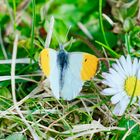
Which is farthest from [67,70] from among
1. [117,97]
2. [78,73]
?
[117,97]

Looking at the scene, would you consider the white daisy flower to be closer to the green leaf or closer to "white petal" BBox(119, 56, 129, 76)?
"white petal" BBox(119, 56, 129, 76)

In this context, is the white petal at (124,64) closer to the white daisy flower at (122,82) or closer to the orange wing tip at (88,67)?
the white daisy flower at (122,82)

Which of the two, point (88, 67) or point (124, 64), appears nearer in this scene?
point (88, 67)

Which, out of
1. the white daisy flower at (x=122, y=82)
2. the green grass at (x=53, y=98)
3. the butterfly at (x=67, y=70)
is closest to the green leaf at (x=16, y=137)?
the green grass at (x=53, y=98)

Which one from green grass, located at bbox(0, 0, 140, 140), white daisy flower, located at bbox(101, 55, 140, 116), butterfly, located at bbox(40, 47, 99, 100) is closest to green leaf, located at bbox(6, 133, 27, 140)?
green grass, located at bbox(0, 0, 140, 140)

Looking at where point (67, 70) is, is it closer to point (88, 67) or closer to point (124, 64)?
point (88, 67)
